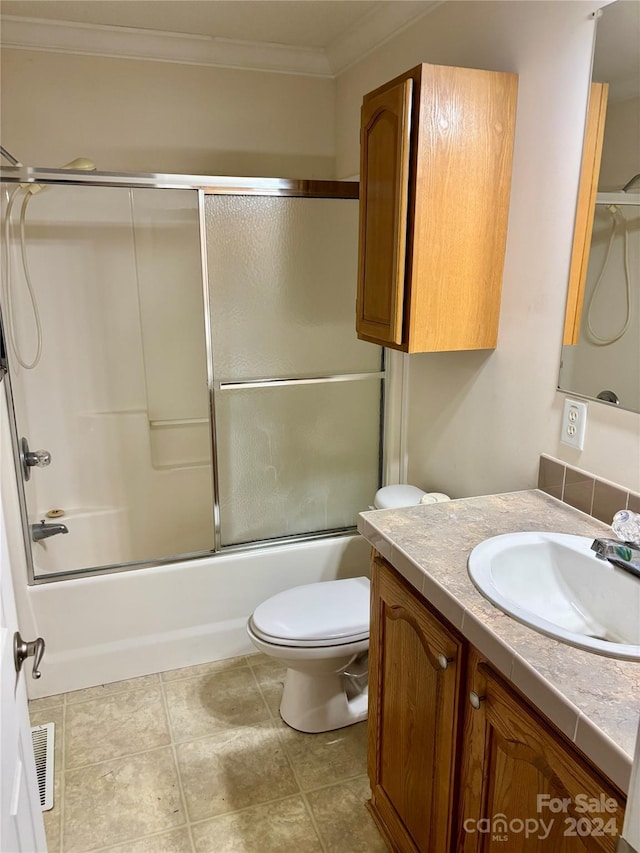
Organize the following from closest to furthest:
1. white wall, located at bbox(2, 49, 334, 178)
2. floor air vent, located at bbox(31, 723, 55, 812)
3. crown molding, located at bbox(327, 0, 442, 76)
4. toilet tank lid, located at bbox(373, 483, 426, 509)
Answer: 1. floor air vent, located at bbox(31, 723, 55, 812)
2. crown molding, located at bbox(327, 0, 442, 76)
3. toilet tank lid, located at bbox(373, 483, 426, 509)
4. white wall, located at bbox(2, 49, 334, 178)

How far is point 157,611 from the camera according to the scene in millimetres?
2352

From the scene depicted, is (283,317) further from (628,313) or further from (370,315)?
(628,313)

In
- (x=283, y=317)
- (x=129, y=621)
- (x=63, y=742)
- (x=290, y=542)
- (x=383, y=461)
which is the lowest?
(x=63, y=742)

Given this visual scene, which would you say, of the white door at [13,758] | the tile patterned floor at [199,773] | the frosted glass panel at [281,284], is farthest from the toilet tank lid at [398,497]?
the white door at [13,758]

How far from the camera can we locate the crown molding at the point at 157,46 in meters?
2.33

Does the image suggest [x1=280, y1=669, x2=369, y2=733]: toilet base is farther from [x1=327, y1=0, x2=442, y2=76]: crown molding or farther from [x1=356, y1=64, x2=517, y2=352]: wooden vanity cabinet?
[x1=327, y1=0, x2=442, y2=76]: crown molding

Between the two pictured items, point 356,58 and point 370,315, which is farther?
point 356,58

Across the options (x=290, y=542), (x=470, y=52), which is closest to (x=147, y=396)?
(x=290, y=542)

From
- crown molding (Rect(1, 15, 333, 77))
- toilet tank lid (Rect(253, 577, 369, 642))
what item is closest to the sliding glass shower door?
toilet tank lid (Rect(253, 577, 369, 642))

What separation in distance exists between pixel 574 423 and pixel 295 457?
1240mm

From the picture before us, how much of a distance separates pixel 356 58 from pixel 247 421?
157 centimetres

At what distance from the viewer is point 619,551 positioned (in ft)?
4.01

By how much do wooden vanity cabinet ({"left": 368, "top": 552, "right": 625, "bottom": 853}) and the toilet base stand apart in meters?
0.39

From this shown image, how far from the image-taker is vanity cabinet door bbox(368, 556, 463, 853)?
121 cm
